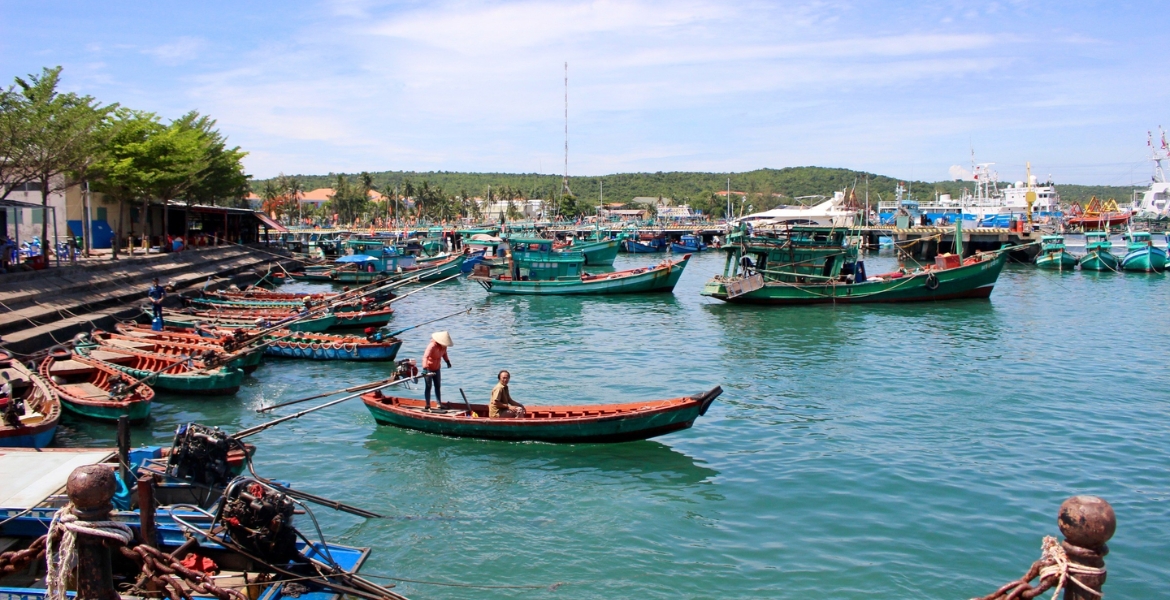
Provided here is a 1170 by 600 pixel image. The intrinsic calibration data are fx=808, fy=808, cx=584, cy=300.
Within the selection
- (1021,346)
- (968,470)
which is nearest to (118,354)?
(968,470)

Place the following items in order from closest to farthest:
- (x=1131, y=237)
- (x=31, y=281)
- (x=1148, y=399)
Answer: (x=1148, y=399) → (x=31, y=281) → (x=1131, y=237)

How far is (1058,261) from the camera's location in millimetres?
59375

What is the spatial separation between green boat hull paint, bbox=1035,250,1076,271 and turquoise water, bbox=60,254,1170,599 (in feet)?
118

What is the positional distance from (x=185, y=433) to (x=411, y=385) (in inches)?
419

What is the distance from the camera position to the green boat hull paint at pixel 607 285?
42.7 metres

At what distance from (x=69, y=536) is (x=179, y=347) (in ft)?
57.9

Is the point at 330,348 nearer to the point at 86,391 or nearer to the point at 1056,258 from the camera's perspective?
the point at 86,391

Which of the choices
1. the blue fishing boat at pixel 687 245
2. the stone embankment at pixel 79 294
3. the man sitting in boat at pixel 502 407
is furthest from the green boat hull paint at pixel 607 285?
the blue fishing boat at pixel 687 245

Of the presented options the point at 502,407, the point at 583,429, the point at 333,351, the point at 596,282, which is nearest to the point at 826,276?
the point at 596,282

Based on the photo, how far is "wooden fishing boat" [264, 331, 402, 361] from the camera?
2331 centimetres

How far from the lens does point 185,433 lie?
951 cm

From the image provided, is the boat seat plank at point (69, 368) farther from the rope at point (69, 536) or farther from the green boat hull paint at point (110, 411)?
the rope at point (69, 536)

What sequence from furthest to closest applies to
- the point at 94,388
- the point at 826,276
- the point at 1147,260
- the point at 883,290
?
the point at 1147,260
the point at 826,276
the point at 883,290
the point at 94,388

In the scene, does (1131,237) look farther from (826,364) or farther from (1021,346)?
(826,364)
